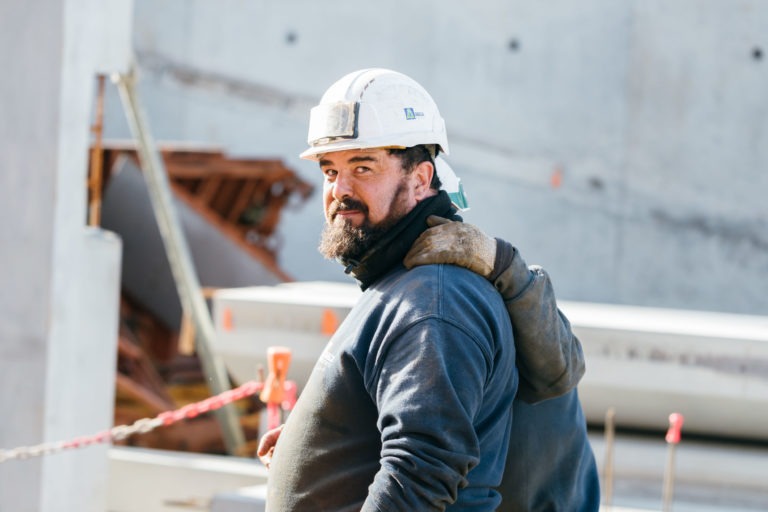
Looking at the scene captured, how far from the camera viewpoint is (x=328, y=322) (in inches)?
249

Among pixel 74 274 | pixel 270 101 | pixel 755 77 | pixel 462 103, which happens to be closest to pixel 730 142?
pixel 755 77

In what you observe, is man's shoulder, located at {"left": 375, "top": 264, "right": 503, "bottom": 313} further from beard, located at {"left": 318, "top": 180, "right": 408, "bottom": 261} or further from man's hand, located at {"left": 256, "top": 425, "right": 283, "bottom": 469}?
man's hand, located at {"left": 256, "top": 425, "right": 283, "bottom": 469}

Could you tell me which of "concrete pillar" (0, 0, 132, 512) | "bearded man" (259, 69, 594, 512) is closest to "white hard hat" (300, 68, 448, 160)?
"bearded man" (259, 69, 594, 512)

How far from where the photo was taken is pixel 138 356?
9.46 metres

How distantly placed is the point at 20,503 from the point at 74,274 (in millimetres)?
1292

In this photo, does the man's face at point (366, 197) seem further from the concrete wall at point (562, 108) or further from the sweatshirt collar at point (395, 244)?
the concrete wall at point (562, 108)

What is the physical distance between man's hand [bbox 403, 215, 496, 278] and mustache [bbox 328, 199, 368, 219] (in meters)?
0.14

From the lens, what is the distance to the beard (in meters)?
2.26

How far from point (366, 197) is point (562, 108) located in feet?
35.6

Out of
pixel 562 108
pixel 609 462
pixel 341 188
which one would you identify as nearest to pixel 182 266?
pixel 609 462

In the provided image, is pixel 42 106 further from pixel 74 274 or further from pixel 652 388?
pixel 652 388

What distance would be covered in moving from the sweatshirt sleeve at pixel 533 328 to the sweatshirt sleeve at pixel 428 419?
274 mm

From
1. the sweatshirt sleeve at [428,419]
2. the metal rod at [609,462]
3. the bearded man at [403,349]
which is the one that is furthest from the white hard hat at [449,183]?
the metal rod at [609,462]

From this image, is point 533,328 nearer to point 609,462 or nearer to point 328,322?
point 609,462
